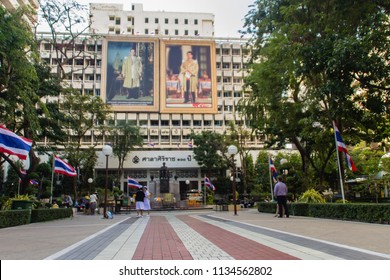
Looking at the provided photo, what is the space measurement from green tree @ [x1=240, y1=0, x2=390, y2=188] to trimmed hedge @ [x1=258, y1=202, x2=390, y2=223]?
410cm

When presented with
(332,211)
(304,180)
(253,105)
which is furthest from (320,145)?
(332,211)

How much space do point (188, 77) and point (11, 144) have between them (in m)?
49.2

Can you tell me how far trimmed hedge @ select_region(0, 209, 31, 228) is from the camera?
1270 centimetres

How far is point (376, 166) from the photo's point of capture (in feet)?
102

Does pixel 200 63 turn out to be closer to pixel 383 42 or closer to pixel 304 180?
pixel 304 180

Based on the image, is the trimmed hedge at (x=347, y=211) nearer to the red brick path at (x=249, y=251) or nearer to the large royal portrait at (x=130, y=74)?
the red brick path at (x=249, y=251)

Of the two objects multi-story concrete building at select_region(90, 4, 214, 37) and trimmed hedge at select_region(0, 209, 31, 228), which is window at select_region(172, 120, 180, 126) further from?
trimmed hedge at select_region(0, 209, 31, 228)

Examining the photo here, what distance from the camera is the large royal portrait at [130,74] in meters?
58.1

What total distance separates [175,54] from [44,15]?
134 ft

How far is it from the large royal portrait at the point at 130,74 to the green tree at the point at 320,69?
1479 inches

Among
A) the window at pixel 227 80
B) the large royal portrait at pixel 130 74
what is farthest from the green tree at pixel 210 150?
the window at pixel 227 80

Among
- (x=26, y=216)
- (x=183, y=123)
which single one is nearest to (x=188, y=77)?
(x=183, y=123)

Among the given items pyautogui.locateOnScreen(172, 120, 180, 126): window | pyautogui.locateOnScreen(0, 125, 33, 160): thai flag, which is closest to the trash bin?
pyautogui.locateOnScreen(0, 125, 33, 160): thai flag

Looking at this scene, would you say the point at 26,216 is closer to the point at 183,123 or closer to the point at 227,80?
the point at 183,123
